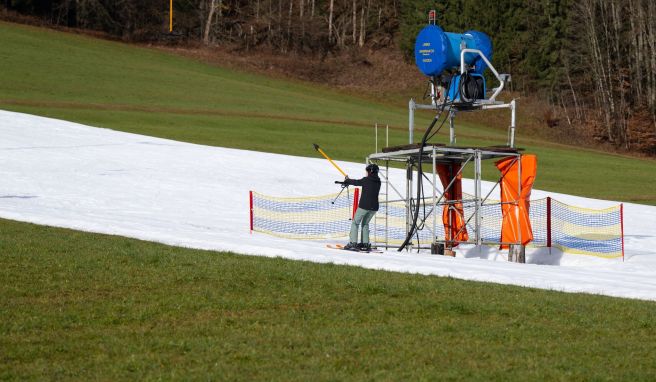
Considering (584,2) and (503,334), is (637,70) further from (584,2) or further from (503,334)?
(503,334)

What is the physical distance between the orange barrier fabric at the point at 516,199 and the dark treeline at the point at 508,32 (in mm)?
46061

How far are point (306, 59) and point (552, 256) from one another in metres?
59.6

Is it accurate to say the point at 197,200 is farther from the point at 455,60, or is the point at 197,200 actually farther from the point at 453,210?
the point at 455,60

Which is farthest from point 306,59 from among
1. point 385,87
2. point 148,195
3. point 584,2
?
point 148,195

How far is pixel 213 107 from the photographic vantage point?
49094mm

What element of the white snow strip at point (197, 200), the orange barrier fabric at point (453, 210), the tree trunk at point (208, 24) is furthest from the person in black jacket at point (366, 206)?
the tree trunk at point (208, 24)

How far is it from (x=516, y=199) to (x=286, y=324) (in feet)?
34.8

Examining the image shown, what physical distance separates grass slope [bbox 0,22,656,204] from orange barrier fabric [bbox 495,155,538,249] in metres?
12.3

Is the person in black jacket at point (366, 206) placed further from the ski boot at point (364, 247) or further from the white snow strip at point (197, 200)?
the white snow strip at point (197, 200)

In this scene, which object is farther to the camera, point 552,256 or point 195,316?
point 552,256

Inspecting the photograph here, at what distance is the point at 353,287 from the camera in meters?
12.6

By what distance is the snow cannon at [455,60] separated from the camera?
20234 mm

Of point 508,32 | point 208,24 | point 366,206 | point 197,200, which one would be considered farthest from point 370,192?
point 208,24

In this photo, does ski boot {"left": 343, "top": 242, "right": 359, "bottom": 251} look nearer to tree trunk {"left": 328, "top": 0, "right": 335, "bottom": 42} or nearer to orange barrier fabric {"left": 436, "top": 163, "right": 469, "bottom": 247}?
orange barrier fabric {"left": 436, "top": 163, "right": 469, "bottom": 247}
